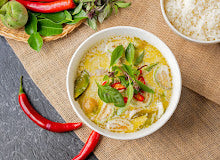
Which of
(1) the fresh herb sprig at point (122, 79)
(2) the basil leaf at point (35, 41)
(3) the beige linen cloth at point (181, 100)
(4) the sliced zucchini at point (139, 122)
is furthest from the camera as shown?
(2) the basil leaf at point (35, 41)

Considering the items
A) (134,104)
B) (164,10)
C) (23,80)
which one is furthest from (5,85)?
(164,10)

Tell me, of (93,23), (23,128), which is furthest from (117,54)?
(23,128)

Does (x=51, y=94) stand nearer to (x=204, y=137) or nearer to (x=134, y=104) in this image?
(x=134, y=104)

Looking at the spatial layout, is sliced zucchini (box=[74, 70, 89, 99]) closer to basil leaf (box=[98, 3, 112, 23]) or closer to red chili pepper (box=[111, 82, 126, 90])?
red chili pepper (box=[111, 82, 126, 90])

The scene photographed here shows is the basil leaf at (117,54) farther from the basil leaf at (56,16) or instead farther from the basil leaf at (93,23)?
the basil leaf at (56,16)

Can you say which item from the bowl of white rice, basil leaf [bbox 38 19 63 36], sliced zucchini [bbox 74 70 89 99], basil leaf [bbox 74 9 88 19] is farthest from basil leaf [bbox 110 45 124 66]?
basil leaf [bbox 38 19 63 36]

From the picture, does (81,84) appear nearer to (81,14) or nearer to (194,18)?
(81,14)

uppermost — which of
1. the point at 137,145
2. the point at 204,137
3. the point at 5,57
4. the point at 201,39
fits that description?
the point at 201,39

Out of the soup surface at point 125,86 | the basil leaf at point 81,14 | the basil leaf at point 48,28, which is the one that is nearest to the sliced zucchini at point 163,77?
the soup surface at point 125,86
